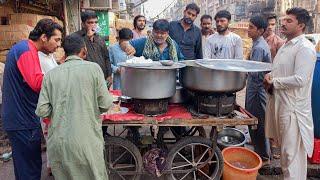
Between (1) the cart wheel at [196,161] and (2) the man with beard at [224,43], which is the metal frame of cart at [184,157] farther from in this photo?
(2) the man with beard at [224,43]

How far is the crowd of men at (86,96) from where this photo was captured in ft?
8.25

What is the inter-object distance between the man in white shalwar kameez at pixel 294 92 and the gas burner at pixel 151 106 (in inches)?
47.7

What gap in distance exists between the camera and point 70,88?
2469 millimetres

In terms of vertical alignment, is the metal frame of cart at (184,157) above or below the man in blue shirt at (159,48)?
below

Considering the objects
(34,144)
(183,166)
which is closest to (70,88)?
(34,144)

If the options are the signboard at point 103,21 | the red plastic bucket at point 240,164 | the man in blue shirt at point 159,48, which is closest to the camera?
the red plastic bucket at point 240,164

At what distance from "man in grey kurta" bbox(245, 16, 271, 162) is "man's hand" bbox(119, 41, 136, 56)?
1642 mm

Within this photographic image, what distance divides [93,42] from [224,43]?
201 cm

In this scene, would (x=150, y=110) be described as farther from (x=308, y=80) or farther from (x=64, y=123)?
(x=308, y=80)

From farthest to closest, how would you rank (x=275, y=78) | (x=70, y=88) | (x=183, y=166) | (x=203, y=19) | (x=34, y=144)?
(x=203, y=19)
(x=183, y=166)
(x=275, y=78)
(x=34, y=144)
(x=70, y=88)

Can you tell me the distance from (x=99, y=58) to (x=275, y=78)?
103 inches

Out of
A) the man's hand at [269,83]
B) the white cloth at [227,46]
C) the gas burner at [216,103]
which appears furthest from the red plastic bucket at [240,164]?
the white cloth at [227,46]

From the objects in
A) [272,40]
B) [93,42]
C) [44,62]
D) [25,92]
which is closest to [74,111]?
[25,92]

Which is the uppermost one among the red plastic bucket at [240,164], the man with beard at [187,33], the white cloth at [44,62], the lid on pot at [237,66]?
the man with beard at [187,33]
